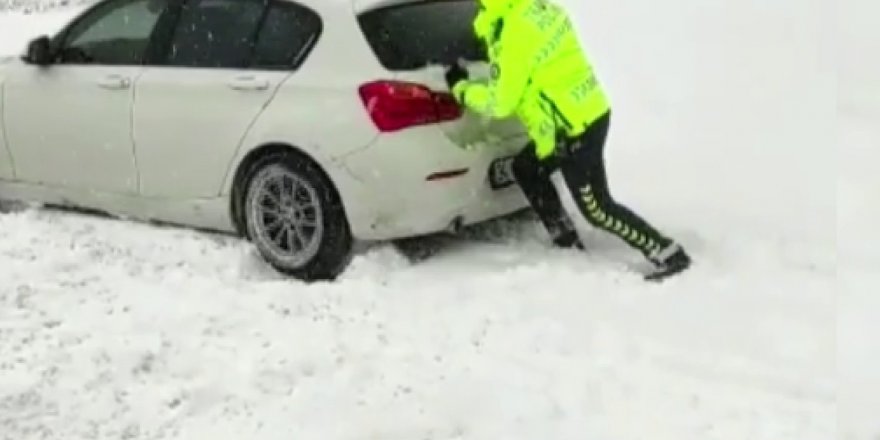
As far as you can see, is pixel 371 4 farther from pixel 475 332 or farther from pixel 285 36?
pixel 475 332

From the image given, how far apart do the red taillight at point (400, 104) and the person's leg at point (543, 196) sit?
0.50 meters

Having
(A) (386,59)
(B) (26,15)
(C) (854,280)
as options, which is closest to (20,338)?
(A) (386,59)

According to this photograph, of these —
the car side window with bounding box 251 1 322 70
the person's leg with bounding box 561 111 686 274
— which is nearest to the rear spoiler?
the car side window with bounding box 251 1 322 70

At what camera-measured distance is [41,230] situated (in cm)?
762

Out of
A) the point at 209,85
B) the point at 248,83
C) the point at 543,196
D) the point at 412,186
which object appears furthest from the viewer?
the point at 209,85

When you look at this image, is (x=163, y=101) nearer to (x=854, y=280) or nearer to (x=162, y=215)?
(x=162, y=215)

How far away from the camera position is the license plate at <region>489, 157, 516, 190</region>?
6.80 meters

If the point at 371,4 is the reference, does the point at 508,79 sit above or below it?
below

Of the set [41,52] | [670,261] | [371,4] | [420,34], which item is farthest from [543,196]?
[41,52]

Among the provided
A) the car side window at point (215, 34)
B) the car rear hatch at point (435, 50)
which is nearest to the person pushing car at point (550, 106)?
the car rear hatch at point (435, 50)

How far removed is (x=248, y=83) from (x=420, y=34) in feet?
3.34

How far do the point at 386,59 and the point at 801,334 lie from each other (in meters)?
2.60

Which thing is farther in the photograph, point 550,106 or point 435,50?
point 435,50

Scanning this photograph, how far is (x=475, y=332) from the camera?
19.2 ft
